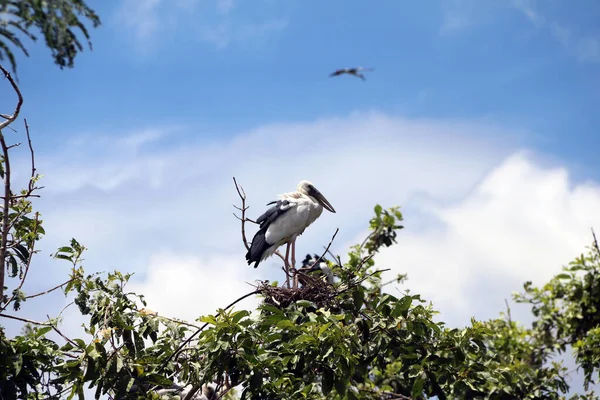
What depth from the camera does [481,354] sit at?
266 inches

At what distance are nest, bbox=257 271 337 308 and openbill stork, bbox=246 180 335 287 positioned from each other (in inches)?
66.8

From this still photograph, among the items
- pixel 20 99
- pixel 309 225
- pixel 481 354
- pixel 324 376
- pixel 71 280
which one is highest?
pixel 309 225

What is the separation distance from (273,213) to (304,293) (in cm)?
255

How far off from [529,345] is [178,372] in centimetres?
700

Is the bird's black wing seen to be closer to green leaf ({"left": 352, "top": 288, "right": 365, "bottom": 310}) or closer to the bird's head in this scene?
the bird's head

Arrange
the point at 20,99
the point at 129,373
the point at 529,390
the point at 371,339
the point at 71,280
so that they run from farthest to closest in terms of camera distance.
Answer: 1. the point at 529,390
2. the point at 71,280
3. the point at 371,339
4. the point at 129,373
5. the point at 20,99

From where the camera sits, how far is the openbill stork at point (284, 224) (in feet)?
30.6

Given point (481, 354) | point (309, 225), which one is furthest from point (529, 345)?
point (481, 354)

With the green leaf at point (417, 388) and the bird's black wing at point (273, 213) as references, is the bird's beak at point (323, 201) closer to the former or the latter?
the bird's black wing at point (273, 213)

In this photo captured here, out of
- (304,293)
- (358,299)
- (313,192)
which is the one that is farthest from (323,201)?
(358,299)

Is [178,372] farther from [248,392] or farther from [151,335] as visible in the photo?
[248,392]

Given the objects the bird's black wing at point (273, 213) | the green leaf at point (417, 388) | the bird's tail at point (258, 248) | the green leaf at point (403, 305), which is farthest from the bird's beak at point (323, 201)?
the green leaf at point (417, 388)

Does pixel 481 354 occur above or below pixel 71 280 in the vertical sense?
below

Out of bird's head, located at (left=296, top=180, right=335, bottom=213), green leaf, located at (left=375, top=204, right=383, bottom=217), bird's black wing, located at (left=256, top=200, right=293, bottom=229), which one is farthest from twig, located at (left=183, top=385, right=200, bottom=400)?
green leaf, located at (left=375, top=204, right=383, bottom=217)
